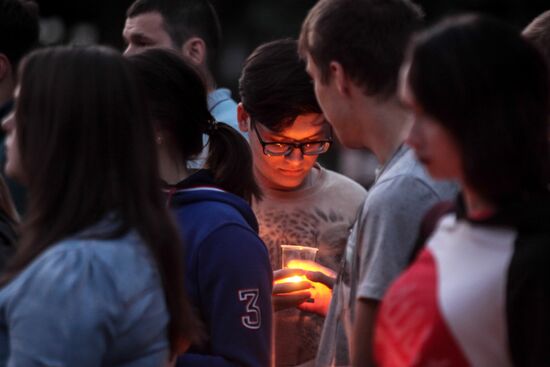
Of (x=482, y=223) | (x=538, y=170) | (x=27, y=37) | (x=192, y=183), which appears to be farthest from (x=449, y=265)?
(x=27, y=37)

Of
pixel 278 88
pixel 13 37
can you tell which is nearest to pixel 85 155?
pixel 278 88

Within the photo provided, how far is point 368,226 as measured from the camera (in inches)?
110

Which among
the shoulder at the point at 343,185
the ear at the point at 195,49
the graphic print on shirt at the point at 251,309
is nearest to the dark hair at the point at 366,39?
the graphic print on shirt at the point at 251,309

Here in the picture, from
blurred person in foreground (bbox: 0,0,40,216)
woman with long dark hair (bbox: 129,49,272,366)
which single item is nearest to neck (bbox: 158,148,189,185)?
woman with long dark hair (bbox: 129,49,272,366)

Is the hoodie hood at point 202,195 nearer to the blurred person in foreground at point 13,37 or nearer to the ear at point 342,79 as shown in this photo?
the ear at point 342,79

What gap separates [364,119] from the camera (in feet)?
10.1

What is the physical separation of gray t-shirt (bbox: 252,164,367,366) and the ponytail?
0.52m

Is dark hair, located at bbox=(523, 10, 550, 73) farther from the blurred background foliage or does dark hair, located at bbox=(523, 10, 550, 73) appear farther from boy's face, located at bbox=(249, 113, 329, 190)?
the blurred background foliage

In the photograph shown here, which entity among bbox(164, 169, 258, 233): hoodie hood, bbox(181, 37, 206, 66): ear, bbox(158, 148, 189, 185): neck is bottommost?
bbox(181, 37, 206, 66): ear

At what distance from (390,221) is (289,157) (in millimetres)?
1373

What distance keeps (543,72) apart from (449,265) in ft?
1.51

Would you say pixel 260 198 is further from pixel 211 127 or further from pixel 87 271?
pixel 87 271

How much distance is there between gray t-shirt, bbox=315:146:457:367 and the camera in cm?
271

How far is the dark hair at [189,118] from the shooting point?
3354 mm
